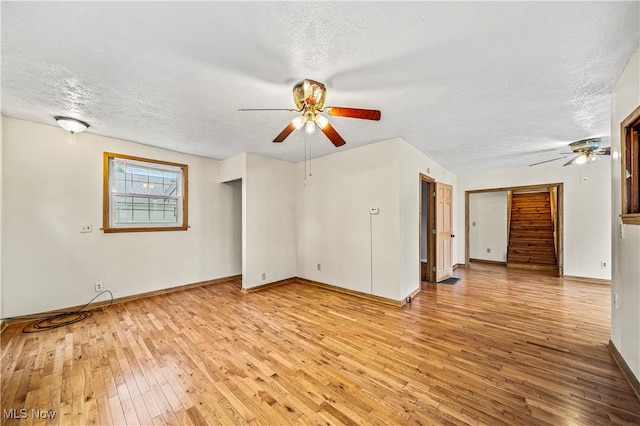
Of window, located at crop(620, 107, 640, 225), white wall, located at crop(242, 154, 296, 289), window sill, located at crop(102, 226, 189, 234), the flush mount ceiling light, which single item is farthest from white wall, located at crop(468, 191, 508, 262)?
the flush mount ceiling light

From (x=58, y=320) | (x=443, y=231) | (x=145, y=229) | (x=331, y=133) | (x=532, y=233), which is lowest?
(x=58, y=320)

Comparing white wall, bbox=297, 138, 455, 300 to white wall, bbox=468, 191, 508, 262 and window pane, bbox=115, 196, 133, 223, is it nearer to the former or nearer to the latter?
window pane, bbox=115, 196, 133, 223

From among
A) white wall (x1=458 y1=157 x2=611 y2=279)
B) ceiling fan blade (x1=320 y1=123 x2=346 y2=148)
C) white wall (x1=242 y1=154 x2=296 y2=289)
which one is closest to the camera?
ceiling fan blade (x1=320 y1=123 x2=346 y2=148)

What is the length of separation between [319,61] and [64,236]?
156 inches

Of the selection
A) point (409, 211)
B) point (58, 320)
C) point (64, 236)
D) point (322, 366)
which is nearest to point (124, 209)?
point (64, 236)

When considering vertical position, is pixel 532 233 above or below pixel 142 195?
below

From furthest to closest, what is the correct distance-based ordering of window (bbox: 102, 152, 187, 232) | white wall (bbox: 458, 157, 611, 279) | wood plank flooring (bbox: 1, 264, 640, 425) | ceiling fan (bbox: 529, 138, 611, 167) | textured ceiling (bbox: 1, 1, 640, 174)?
1. white wall (bbox: 458, 157, 611, 279)
2. window (bbox: 102, 152, 187, 232)
3. ceiling fan (bbox: 529, 138, 611, 167)
4. wood plank flooring (bbox: 1, 264, 640, 425)
5. textured ceiling (bbox: 1, 1, 640, 174)

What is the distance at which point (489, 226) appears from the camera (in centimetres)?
686

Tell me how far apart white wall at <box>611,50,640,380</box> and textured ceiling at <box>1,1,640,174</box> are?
0.49ft

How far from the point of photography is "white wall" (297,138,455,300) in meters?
3.62

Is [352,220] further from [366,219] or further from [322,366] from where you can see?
[322,366]

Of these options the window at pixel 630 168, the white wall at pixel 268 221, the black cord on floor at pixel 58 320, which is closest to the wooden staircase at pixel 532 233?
the window at pixel 630 168

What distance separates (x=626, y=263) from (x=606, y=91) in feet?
5.11

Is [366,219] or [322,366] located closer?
[322,366]
